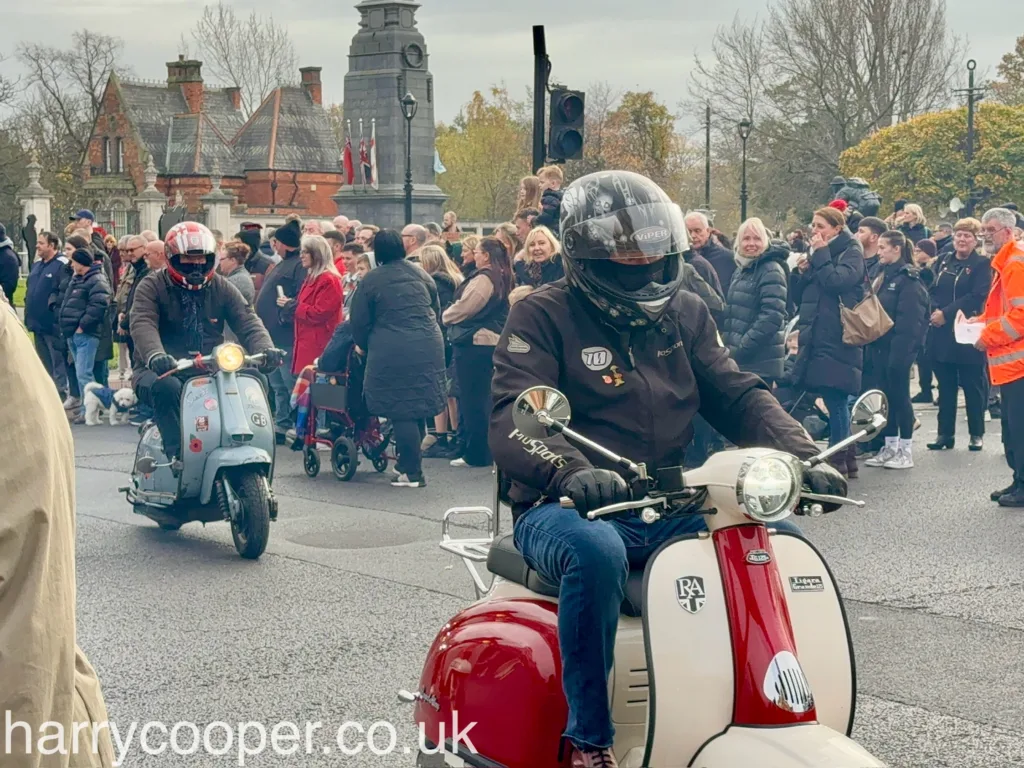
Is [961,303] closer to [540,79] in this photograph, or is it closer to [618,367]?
[540,79]

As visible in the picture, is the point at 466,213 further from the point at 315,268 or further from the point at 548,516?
the point at 548,516

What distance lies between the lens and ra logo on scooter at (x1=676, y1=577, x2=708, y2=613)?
3.64 m

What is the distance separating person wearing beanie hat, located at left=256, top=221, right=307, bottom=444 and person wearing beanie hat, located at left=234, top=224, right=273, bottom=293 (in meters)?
1.89

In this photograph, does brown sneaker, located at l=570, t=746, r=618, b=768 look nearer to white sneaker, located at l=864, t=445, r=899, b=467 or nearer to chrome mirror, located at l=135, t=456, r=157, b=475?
chrome mirror, located at l=135, t=456, r=157, b=475

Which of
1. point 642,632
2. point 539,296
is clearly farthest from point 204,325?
point 642,632

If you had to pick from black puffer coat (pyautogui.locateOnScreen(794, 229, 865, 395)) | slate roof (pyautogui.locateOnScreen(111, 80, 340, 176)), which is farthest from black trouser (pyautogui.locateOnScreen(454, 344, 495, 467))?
slate roof (pyautogui.locateOnScreen(111, 80, 340, 176))

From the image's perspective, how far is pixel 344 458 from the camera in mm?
12031

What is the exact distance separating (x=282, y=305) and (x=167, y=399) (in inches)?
206

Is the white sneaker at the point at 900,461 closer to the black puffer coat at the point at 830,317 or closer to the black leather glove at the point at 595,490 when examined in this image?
the black puffer coat at the point at 830,317

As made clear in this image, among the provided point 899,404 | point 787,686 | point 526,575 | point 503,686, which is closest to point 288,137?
point 899,404

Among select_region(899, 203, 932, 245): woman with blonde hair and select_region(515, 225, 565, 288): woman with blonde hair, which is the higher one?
select_region(899, 203, 932, 245): woman with blonde hair

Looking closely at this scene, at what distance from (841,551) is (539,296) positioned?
4.77m

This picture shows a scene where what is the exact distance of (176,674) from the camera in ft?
20.4

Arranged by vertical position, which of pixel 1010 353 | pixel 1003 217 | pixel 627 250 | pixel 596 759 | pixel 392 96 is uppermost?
pixel 392 96
